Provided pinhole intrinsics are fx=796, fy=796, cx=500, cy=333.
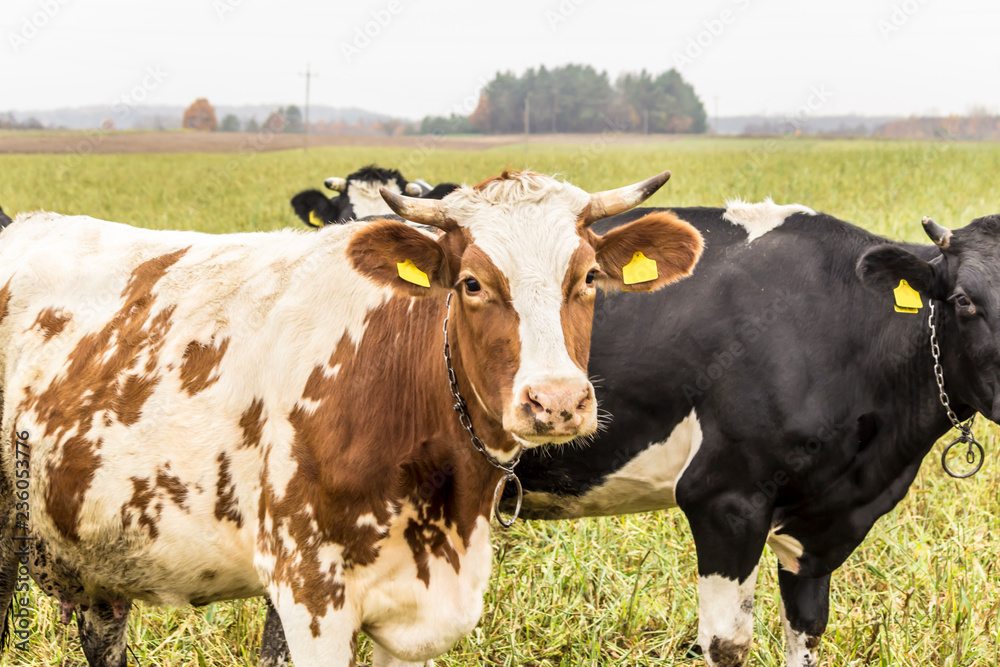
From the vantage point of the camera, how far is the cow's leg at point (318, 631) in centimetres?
251

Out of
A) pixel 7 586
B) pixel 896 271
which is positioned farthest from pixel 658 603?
pixel 7 586

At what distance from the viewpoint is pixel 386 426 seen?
2553 millimetres

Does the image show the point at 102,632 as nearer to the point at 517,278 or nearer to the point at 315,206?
the point at 517,278

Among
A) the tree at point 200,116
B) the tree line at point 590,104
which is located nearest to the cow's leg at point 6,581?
the tree line at point 590,104

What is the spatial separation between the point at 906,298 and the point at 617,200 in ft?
Result: 4.49

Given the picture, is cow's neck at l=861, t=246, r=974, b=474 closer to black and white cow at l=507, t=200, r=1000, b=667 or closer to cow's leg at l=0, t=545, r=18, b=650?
black and white cow at l=507, t=200, r=1000, b=667

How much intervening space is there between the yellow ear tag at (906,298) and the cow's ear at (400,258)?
1.82 meters

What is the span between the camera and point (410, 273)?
2514mm

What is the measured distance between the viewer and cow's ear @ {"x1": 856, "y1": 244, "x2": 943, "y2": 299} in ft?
10.1

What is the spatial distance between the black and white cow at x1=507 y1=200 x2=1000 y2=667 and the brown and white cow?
27.2 inches

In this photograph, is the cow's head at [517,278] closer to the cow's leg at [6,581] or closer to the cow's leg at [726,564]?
the cow's leg at [726,564]

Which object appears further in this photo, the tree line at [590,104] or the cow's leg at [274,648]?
the tree line at [590,104]

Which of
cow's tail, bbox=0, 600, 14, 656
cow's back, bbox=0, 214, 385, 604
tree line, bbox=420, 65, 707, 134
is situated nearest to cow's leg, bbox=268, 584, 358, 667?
cow's back, bbox=0, 214, 385, 604

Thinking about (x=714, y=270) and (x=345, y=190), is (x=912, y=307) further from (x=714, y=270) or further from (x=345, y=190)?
(x=345, y=190)
